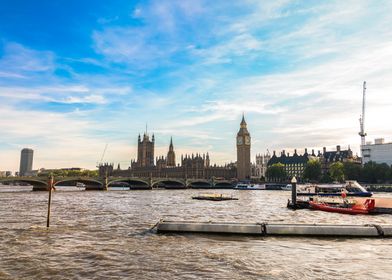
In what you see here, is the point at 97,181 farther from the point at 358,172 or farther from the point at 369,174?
the point at 369,174

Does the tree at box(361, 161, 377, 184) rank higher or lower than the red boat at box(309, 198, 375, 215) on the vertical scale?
higher

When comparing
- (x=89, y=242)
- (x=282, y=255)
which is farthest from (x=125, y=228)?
(x=282, y=255)

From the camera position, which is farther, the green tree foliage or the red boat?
the green tree foliage

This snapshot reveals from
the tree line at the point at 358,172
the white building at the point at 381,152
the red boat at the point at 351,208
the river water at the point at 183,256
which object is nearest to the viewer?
the river water at the point at 183,256

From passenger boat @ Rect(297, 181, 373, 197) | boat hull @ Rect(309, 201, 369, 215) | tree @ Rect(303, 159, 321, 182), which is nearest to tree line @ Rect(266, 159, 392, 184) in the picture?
tree @ Rect(303, 159, 321, 182)

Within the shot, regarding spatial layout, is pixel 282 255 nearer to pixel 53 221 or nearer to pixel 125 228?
pixel 125 228

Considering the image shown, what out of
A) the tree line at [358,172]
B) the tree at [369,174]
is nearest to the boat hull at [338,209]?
the tree line at [358,172]

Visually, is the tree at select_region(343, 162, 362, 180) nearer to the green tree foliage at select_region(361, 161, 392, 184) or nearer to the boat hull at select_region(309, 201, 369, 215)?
the green tree foliage at select_region(361, 161, 392, 184)

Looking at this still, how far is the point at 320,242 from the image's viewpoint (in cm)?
2655

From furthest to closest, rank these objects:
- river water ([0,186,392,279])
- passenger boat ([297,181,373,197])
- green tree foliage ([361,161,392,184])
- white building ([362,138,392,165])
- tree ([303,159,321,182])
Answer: white building ([362,138,392,165]), tree ([303,159,321,182]), green tree foliage ([361,161,392,184]), passenger boat ([297,181,373,197]), river water ([0,186,392,279])

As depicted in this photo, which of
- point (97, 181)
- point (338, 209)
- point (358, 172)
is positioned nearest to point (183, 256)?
point (338, 209)

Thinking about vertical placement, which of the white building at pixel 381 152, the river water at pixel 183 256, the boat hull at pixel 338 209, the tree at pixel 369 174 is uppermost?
the white building at pixel 381 152

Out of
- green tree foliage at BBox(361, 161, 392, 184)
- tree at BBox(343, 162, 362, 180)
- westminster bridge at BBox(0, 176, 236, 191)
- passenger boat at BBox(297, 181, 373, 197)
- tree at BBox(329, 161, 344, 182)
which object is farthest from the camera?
tree at BBox(343, 162, 362, 180)

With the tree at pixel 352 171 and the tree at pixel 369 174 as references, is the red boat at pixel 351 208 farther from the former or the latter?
the tree at pixel 352 171
